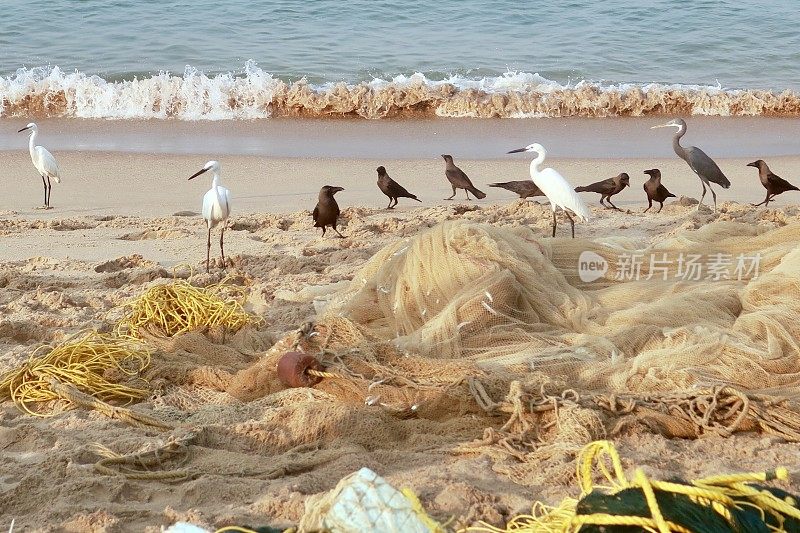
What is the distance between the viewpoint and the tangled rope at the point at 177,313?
5031mm

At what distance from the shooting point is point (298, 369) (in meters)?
4.06

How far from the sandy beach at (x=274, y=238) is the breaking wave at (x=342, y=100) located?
2.23ft

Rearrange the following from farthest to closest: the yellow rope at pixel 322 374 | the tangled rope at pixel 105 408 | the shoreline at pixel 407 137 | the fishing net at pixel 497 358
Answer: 1. the shoreline at pixel 407 137
2. the yellow rope at pixel 322 374
3. the tangled rope at pixel 105 408
4. the fishing net at pixel 497 358

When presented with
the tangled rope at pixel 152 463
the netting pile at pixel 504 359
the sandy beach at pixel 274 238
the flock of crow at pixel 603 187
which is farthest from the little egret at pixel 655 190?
the tangled rope at pixel 152 463

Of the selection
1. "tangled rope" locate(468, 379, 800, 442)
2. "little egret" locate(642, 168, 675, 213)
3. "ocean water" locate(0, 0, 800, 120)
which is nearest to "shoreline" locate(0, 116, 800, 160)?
"ocean water" locate(0, 0, 800, 120)

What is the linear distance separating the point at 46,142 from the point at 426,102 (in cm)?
577

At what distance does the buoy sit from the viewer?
160 inches

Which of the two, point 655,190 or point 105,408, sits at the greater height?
point 105,408

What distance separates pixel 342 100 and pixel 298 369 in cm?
1063

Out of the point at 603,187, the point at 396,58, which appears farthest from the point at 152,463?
the point at 396,58

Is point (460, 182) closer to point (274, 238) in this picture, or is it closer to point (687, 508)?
point (274, 238)

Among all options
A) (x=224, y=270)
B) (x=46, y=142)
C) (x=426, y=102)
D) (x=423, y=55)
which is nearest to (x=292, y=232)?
(x=224, y=270)

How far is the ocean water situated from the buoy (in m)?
10.3

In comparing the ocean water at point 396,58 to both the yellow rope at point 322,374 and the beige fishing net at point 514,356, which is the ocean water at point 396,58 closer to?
the beige fishing net at point 514,356
